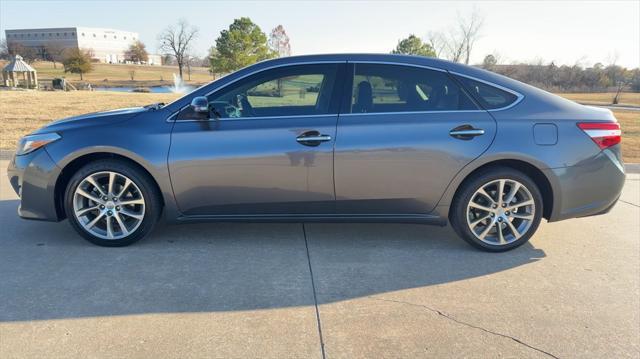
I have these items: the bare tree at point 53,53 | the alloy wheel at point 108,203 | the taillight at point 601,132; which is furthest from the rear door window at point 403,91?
the bare tree at point 53,53

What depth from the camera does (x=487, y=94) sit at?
3.63 m

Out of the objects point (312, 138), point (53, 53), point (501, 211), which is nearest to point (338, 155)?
point (312, 138)

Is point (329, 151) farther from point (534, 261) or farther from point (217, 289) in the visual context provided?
point (534, 261)

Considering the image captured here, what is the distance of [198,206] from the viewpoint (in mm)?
3645

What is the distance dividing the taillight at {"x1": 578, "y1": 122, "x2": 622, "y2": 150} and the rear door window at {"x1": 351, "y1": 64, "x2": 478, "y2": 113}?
3.02 feet

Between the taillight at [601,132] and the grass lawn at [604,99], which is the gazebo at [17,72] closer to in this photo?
the taillight at [601,132]

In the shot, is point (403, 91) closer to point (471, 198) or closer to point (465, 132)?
point (465, 132)

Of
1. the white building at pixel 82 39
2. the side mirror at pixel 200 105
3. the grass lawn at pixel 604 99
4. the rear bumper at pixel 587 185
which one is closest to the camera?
the side mirror at pixel 200 105

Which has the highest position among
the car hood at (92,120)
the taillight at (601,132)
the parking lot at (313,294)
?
the car hood at (92,120)

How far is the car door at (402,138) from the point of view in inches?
138

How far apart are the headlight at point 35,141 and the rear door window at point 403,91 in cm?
253

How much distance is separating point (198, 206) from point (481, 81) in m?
2.58

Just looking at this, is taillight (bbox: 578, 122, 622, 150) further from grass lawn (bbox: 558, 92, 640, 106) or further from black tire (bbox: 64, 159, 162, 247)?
grass lawn (bbox: 558, 92, 640, 106)

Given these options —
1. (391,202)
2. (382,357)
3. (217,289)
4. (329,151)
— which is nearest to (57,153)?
(217,289)
